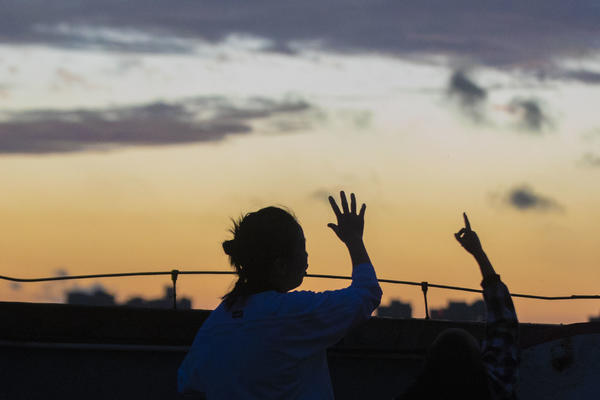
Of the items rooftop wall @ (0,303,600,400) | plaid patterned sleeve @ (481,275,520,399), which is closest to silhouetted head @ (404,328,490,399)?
plaid patterned sleeve @ (481,275,520,399)

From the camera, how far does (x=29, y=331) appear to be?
17.2 ft

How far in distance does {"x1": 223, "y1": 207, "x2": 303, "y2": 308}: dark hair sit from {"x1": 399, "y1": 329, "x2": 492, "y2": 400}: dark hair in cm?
107

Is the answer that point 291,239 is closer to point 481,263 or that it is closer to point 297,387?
point 297,387

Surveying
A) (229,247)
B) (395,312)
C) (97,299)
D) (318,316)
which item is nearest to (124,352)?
(229,247)

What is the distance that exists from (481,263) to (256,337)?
6.32 ft

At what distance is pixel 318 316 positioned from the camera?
3.39 m

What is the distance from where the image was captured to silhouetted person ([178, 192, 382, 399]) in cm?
338

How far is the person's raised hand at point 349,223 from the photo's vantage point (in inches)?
148

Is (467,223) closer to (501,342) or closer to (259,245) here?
(501,342)

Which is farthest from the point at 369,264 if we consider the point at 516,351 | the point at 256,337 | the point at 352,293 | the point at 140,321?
the point at 140,321

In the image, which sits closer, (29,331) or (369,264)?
(369,264)

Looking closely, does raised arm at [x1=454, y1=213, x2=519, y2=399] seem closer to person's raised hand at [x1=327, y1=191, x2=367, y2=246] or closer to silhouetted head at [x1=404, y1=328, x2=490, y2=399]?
silhouetted head at [x1=404, y1=328, x2=490, y2=399]

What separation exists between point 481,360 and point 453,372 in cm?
17

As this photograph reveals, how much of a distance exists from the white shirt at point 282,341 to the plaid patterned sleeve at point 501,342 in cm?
122
